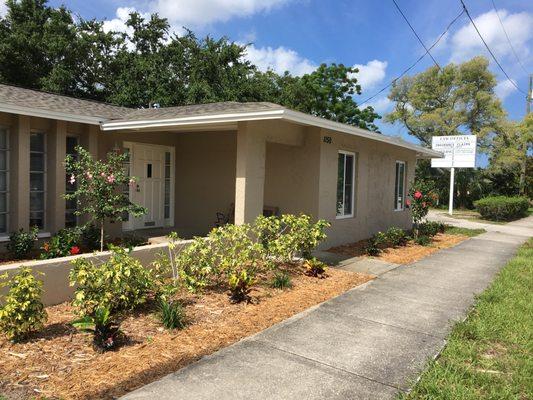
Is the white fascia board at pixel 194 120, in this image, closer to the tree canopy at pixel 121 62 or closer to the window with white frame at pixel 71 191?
the window with white frame at pixel 71 191

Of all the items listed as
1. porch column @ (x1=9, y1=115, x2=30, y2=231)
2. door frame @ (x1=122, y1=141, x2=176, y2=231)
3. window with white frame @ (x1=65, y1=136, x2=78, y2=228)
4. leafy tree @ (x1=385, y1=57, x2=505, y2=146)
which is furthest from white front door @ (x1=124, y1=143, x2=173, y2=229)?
leafy tree @ (x1=385, y1=57, x2=505, y2=146)

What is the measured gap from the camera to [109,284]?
15.5 feet

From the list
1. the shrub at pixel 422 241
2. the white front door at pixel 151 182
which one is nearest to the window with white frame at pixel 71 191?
the white front door at pixel 151 182

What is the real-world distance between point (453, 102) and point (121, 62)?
74.7 feet

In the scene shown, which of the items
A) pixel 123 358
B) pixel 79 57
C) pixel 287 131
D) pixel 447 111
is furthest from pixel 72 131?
pixel 447 111

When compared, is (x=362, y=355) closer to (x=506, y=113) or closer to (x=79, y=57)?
(x=79, y=57)

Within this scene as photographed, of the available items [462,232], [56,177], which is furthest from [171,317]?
[462,232]

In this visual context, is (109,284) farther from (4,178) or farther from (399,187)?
(399,187)

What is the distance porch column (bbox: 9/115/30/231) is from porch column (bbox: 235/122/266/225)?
383 cm

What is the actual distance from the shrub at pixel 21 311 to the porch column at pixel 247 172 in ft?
13.0

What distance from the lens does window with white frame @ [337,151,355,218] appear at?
10625mm

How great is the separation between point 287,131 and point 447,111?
25.8m

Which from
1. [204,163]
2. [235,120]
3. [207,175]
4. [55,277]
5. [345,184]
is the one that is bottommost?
[55,277]

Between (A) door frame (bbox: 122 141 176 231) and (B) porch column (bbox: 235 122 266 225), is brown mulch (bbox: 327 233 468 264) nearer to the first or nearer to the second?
(B) porch column (bbox: 235 122 266 225)
